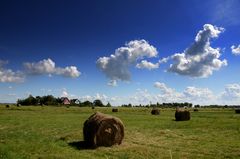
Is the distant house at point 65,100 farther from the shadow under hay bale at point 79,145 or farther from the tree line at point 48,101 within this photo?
the shadow under hay bale at point 79,145

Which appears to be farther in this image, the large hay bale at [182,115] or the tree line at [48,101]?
the tree line at [48,101]

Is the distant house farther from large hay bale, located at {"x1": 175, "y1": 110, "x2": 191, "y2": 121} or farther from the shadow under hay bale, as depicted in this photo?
the shadow under hay bale

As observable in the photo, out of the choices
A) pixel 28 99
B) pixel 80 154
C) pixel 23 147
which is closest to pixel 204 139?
pixel 80 154

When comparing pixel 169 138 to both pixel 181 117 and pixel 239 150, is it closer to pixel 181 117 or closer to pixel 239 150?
pixel 239 150

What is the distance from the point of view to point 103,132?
866 inches

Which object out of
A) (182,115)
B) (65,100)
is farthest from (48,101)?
(182,115)

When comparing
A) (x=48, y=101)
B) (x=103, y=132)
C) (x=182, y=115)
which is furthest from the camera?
(x=48, y=101)

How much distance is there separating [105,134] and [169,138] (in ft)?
18.0

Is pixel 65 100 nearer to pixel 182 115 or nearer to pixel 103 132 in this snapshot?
pixel 182 115

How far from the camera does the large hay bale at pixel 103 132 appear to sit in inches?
860

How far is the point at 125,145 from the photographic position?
2188 centimetres

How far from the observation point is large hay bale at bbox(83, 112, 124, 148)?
71.7 ft

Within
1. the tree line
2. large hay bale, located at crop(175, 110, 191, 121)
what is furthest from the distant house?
large hay bale, located at crop(175, 110, 191, 121)

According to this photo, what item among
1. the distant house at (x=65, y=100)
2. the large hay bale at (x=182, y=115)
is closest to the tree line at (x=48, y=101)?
the distant house at (x=65, y=100)
